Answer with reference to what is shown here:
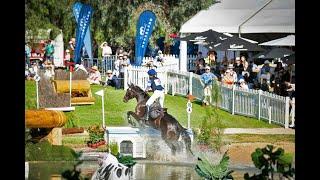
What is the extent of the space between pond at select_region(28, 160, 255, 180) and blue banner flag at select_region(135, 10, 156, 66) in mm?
805

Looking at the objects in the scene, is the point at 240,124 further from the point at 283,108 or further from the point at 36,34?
the point at 36,34

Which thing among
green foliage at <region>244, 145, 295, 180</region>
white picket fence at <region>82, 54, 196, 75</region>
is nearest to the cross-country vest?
white picket fence at <region>82, 54, 196, 75</region>

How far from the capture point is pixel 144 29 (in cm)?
542

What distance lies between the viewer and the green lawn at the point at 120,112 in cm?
541

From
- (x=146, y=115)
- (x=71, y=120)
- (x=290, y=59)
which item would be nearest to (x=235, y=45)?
(x=290, y=59)

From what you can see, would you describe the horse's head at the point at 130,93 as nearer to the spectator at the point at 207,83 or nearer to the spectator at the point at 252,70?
the spectator at the point at 207,83

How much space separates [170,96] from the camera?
5.45 meters

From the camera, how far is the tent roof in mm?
5180

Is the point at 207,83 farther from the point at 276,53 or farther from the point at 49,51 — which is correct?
the point at 49,51

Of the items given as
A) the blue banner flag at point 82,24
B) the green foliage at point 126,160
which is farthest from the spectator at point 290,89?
the blue banner flag at point 82,24

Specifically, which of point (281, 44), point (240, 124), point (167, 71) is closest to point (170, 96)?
point (167, 71)

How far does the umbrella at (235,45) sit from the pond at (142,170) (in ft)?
2.71

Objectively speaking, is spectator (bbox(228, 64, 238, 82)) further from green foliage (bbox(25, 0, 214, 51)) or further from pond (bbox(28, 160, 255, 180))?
pond (bbox(28, 160, 255, 180))

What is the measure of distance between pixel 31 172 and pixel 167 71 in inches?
46.4
